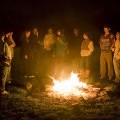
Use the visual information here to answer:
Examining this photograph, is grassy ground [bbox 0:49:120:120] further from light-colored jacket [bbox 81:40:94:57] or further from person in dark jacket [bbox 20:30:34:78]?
light-colored jacket [bbox 81:40:94:57]

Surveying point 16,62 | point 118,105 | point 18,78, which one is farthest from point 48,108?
point 16,62

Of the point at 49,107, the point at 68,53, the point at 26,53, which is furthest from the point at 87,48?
the point at 49,107

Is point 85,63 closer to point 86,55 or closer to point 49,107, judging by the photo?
point 86,55

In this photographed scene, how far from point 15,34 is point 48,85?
10330 millimetres

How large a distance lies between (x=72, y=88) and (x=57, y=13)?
1530cm

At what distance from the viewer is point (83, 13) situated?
1109 inches

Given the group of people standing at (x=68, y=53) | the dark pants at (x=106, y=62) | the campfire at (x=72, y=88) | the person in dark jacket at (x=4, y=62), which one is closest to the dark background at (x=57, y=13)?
the group of people standing at (x=68, y=53)

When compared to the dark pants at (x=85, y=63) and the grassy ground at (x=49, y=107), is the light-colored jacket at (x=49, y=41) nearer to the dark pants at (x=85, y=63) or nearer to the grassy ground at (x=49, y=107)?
the dark pants at (x=85, y=63)

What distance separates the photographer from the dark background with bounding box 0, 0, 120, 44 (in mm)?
25492

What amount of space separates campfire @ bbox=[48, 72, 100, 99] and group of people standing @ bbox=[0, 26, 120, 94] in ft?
3.18

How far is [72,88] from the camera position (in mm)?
13633

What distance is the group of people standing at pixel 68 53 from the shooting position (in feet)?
48.6

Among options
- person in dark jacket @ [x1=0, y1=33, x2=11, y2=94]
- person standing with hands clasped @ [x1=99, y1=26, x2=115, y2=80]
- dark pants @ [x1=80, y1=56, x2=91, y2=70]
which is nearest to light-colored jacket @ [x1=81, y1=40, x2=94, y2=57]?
dark pants @ [x1=80, y1=56, x2=91, y2=70]

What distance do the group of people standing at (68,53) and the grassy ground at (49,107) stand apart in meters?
2.36
